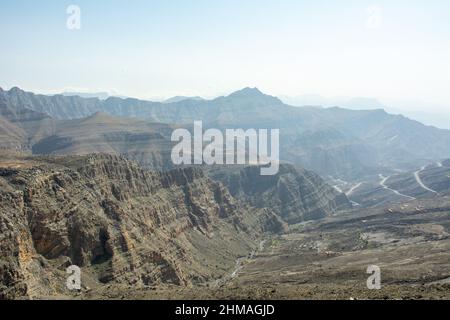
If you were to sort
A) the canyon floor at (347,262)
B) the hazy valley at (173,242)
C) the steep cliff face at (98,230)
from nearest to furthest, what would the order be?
the canyon floor at (347,262) → the hazy valley at (173,242) → the steep cliff face at (98,230)

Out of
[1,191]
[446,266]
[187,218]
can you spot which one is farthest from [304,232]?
[1,191]

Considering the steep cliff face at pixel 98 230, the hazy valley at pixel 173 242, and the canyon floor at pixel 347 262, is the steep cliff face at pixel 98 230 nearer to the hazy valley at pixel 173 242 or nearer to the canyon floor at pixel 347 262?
the hazy valley at pixel 173 242

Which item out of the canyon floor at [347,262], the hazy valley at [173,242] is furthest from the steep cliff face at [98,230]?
the canyon floor at [347,262]

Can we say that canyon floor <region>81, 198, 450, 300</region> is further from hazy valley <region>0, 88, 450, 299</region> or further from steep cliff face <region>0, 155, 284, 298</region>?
steep cliff face <region>0, 155, 284, 298</region>

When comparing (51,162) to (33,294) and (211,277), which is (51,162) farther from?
(33,294)

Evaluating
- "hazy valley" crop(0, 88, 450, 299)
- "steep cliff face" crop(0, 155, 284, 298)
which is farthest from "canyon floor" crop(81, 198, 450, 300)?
"steep cliff face" crop(0, 155, 284, 298)

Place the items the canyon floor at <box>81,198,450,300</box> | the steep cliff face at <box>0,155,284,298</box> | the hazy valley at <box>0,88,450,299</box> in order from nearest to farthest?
the canyon floor at <box>81,198,450,300</box> → the hazy valley at <box>0,88,450,299</box> → the steep cliff face at <box>0,155,284,298</box>
